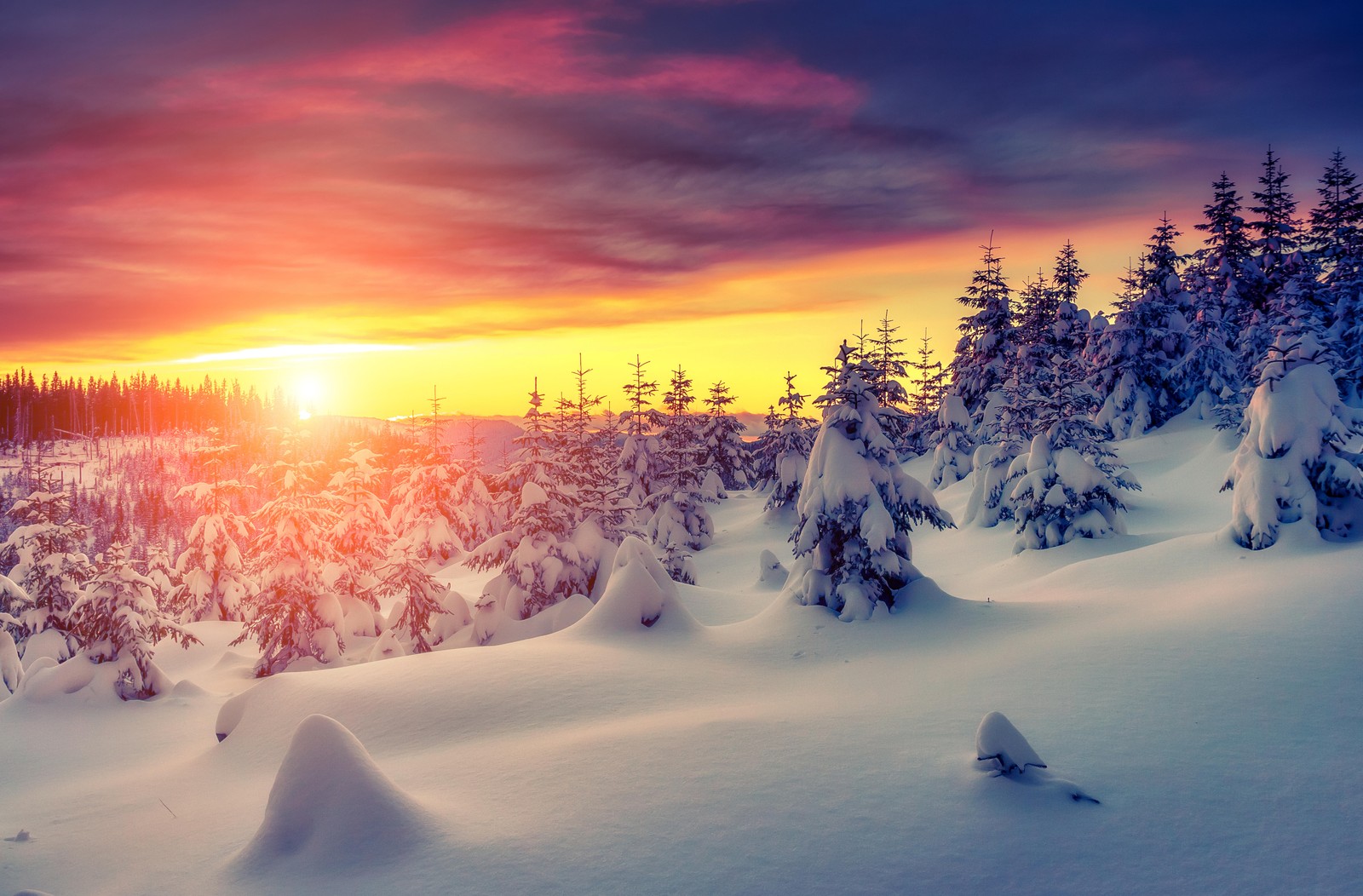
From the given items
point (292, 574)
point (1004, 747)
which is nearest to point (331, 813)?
point (1004, 747)

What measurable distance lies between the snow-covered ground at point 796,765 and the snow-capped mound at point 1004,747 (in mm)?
175

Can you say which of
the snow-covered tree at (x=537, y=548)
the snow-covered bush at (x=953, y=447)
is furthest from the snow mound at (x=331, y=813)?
the snow-covered bush at (x=953, y=447)

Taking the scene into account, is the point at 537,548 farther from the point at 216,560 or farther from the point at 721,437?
the point at 721,437

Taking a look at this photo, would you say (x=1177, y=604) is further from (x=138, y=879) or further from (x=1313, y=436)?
(x=138, y=879)

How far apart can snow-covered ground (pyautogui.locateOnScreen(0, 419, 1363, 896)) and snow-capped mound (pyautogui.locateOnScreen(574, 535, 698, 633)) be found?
5.9 inches

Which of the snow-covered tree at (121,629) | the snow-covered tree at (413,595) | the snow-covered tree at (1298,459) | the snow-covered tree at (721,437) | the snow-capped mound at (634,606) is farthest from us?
the snow-covered tree at (721,437)

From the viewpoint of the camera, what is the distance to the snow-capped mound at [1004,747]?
19.4 ft

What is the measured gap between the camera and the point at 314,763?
6.06 m

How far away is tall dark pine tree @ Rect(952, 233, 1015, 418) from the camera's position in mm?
42594

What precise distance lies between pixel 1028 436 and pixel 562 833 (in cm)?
3036

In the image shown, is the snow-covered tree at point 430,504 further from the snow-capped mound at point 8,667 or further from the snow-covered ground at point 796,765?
the snow-covered ground at point 796,765

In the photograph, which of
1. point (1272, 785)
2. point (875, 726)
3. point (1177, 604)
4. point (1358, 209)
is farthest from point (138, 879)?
point (1358, 209)

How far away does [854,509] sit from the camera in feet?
44.6

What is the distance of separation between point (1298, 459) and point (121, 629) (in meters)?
26.7
